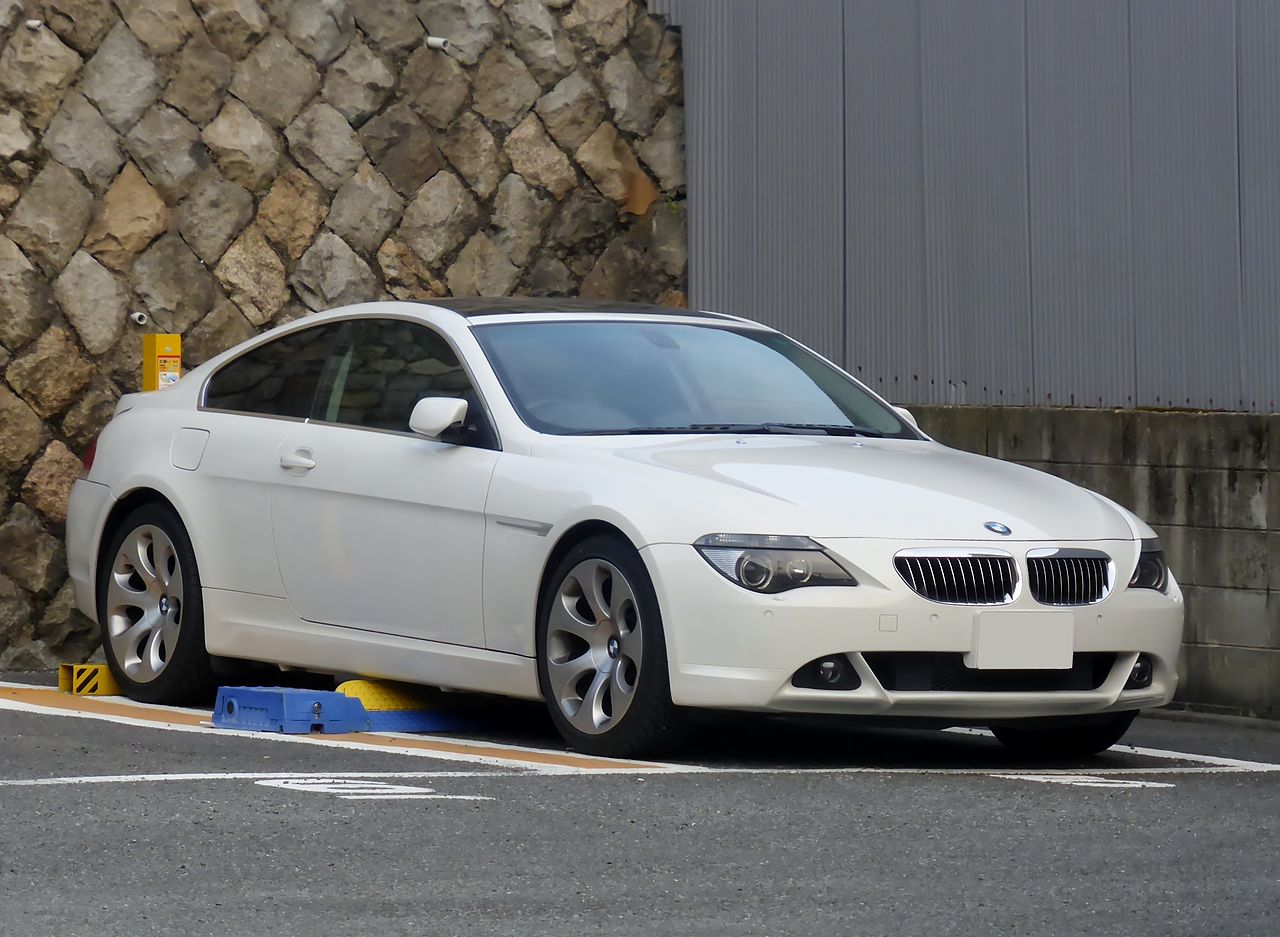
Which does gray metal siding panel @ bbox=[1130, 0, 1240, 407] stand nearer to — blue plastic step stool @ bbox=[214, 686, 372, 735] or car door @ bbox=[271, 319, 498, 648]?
car door @ bbox=[271, 319, 498, 648]

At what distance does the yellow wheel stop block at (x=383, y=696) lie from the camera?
8.29 metres

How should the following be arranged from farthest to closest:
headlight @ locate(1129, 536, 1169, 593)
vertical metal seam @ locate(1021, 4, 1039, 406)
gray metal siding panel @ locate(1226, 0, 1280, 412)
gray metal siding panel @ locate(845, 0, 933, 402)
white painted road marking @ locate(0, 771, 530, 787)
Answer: gray metal siding panel @ locate(845, 0, 933, 402), vertical metal seam @ locate(1021, 4, 1039, 406), gray metal siding panel @ locate(1226, 0, 1280, 412), headlight @ locate(1129, 536, 1169, 593), white painted road marking @ locate(0, 771, 530, 787)

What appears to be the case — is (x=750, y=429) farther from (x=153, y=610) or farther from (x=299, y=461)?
(x=153, y=610)

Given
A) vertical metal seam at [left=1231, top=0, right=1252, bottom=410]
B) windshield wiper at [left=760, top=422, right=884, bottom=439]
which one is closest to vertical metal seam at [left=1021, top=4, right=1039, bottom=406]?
vertical metal seam at [left=1231, top=0, right=1252, bottom=410]

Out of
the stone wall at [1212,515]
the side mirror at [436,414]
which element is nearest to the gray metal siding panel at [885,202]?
the stone wall at [1212,515]

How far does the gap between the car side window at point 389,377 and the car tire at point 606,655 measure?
2.72ft

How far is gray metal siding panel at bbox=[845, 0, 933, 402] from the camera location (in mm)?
11953

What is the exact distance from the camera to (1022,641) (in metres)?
7.11

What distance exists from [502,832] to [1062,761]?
2808mm

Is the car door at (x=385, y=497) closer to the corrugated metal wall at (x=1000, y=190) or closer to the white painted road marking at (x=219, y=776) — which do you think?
the white painted road marking at (x=219, y=776)

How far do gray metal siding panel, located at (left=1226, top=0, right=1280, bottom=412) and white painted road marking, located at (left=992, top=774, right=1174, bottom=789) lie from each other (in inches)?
133

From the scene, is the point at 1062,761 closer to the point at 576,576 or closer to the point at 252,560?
the point at 576,576

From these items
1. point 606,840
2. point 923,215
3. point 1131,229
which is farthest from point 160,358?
point 606,840

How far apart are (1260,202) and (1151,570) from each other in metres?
3.21
